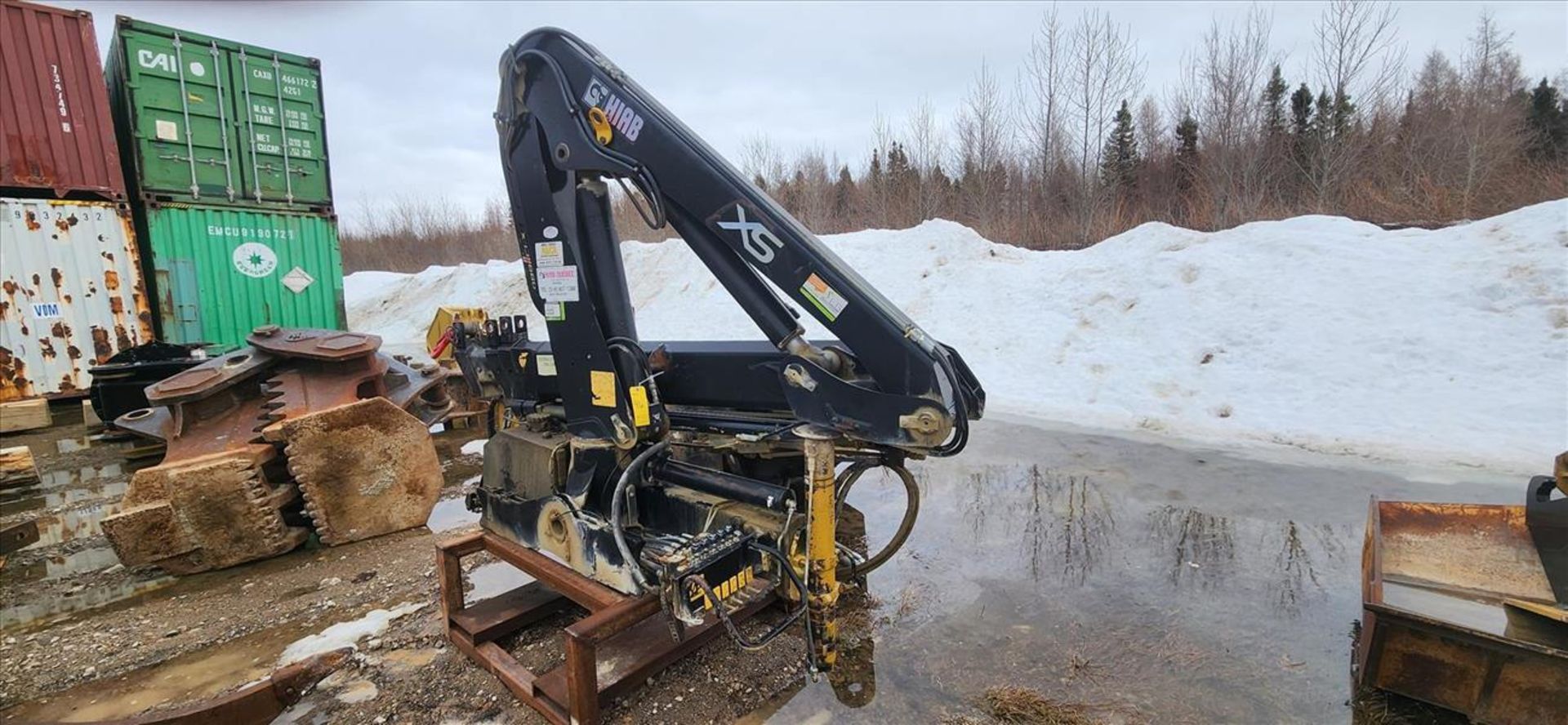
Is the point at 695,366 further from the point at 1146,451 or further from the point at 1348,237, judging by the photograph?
the point at 1348,237

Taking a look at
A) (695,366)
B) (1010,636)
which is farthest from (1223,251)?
(695,366)

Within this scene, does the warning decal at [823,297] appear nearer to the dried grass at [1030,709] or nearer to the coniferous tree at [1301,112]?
the dried grass at [1030,709]

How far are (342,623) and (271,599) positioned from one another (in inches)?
23.9

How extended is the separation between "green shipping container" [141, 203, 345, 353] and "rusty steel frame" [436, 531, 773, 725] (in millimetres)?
6301

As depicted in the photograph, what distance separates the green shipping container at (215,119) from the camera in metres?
7.60

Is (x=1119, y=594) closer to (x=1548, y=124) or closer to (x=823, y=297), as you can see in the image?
(x=823, y=297)

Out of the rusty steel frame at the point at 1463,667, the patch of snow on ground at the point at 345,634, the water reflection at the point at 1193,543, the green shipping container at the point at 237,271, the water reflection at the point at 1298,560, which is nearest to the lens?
the rusty steel frame at the point at 1463,667

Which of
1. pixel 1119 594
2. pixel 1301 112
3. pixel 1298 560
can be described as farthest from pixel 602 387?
pixel 1301 112

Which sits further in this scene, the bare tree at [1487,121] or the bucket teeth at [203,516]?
the bare tree at [1487,121]

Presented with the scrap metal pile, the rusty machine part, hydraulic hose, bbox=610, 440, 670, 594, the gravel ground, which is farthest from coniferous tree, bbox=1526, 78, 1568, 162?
the scrap metal pile

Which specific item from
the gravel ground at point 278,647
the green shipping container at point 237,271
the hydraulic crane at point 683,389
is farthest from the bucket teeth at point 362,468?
the green shipping container at point 237,271

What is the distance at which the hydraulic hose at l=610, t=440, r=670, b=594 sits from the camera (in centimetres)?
261

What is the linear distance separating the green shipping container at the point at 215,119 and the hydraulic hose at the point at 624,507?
8.31 m

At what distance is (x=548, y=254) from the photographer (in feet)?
9.56
